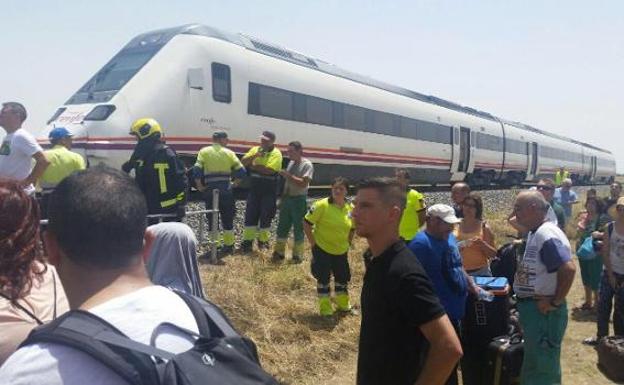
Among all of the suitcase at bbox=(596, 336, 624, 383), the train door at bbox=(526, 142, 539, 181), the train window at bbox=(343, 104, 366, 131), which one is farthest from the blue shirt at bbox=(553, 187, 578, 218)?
the train door at bbox=(526, 142, 539, 181)

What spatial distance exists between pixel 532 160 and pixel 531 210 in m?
29.2

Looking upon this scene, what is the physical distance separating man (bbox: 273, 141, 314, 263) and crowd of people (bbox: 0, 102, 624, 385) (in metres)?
1.65

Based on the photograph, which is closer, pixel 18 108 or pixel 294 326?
pixel 18 108

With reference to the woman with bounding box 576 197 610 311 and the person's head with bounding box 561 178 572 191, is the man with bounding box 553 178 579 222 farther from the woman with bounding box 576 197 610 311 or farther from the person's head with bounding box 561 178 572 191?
the woman with bounding box 576 197 610 311

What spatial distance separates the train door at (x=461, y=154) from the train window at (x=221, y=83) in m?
13.4

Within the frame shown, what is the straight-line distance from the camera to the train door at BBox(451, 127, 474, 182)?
2284 cm

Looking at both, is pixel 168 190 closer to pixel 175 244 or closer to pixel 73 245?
pixel 175 244

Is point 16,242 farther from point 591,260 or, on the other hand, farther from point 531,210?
point 591,260

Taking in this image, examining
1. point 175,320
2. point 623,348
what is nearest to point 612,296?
point 623,348

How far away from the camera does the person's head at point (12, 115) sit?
5.69 meters

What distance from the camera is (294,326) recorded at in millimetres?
5984

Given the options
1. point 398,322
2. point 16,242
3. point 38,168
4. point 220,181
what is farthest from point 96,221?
point 220,181

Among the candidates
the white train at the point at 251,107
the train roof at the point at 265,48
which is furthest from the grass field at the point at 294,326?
the train roof at the point at 265,48

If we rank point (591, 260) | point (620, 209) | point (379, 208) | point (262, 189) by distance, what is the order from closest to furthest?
point (379, 208), point (620, 209), point (591, 260), point (262, 189)
